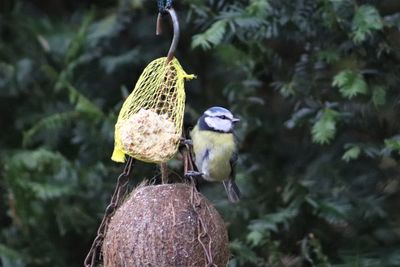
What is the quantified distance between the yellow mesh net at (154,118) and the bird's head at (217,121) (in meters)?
0.19

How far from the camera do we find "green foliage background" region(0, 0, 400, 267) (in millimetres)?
3631

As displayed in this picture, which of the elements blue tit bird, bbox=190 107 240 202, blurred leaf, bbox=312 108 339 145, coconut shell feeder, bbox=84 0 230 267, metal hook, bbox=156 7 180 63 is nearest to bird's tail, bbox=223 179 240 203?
blue tit bird, bbox=190 107 240 202

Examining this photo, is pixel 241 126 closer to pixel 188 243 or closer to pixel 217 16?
pixel 217 16

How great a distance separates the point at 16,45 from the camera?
16.3ft

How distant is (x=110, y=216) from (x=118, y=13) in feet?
6.66

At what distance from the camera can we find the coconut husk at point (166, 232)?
265cm

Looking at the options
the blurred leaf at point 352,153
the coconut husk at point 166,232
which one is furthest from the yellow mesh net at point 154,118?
the blurred leaf at point 352,153

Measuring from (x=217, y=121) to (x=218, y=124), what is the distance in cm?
1

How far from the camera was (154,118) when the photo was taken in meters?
2.92

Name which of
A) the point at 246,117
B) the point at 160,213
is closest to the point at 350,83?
the point at 246,117

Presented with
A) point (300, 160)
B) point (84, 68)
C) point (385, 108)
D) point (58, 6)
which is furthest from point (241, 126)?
point (58, 6)

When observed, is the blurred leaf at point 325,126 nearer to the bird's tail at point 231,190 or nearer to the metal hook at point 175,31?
the bird's tail at point 231,190

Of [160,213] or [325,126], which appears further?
[325,126]

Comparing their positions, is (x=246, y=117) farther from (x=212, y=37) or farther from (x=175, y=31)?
(x=175, y=31)
